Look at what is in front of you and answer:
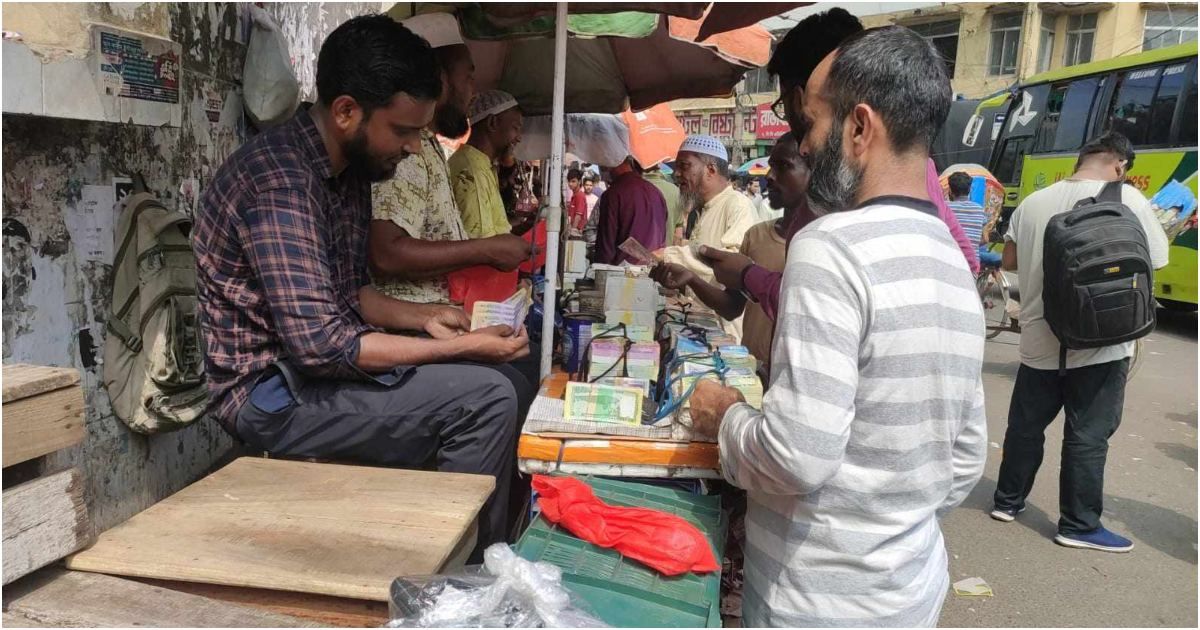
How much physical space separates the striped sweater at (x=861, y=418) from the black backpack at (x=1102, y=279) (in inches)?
100

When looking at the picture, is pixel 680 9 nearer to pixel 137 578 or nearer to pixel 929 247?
pixel 929 247

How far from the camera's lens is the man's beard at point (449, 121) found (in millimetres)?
3447

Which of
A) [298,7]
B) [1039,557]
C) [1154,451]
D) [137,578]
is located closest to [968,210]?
[1154,451]

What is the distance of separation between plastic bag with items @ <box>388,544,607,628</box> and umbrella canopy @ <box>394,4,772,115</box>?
102 inches

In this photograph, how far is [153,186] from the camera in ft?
10.4

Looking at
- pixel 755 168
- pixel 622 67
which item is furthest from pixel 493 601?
pixel 755 168

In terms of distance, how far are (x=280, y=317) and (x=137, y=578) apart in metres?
0.74

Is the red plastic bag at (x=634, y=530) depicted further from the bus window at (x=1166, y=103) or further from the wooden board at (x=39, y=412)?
the bus window at (x=1166, y=103)

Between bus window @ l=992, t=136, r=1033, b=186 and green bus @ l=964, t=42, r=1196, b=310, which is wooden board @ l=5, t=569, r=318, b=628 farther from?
bus window @ l=992, t=136, r=1033, b=186

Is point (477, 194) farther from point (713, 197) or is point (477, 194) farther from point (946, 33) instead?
point (946, 33)

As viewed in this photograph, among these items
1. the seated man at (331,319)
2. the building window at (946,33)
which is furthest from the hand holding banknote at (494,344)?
the building window at (946,33)

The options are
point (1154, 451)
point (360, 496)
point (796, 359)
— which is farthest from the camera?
point (1154, 451)

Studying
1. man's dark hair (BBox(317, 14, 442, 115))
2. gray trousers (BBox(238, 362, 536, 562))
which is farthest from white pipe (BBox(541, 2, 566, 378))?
man's dark hair (BBox(317, 14, 442, 115))

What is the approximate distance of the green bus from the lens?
31.2 ft
